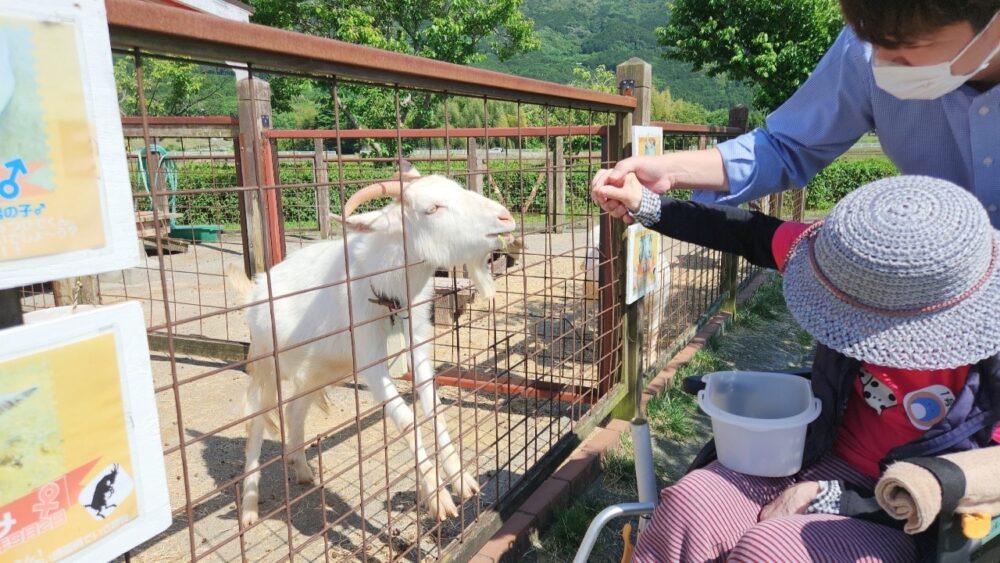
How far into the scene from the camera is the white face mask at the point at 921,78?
1.47m

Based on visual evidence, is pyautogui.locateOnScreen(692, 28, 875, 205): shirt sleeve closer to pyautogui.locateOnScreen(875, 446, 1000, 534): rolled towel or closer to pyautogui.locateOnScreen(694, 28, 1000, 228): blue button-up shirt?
pyautogui.locateOnScreen(694, 28, 1000, 228): blue button-up shirt

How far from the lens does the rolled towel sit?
1.28m

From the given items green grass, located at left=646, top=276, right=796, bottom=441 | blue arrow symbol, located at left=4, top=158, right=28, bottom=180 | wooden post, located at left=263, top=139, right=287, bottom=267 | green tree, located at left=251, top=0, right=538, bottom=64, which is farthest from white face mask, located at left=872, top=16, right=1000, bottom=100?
green tree, located at left=251, top=0, right=538, bottom=64

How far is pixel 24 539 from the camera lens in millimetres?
924

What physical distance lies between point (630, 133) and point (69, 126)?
8.77 ft

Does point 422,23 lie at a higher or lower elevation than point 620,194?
higher

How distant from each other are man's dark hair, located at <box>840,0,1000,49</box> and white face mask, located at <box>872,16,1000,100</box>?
0.23ft

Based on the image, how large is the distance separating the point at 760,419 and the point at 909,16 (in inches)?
36.7

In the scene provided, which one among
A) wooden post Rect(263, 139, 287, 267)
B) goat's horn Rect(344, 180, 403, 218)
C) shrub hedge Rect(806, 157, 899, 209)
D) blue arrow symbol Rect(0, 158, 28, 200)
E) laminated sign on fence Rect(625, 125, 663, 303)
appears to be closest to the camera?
blue arrow symbol Rect(0, 158, 28, 200)

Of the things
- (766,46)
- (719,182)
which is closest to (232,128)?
(719,182)

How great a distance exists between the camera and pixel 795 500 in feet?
5.23

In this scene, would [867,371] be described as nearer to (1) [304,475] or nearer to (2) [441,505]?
(2) [441,505]

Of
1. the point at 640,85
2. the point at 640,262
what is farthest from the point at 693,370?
Result: the point at 640,85

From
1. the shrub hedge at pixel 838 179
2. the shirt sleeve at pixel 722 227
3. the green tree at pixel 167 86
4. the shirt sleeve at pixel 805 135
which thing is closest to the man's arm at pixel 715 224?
the shirt sleeve at pixel 722 227
